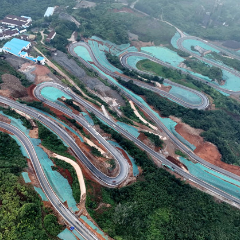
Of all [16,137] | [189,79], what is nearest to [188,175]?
[16,137]

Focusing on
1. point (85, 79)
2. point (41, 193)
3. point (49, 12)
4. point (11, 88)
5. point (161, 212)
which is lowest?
point (41, 193)

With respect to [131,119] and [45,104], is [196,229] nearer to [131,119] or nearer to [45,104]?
[131,119]

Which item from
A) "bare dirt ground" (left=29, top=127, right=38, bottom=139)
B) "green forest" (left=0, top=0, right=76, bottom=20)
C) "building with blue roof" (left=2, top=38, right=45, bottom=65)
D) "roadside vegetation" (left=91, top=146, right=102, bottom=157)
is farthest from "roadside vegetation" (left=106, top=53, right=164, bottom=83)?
"green forest" (left=0, top=0, right=76, bottom=20)

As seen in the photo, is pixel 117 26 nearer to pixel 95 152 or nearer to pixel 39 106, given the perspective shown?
pixel 39 106

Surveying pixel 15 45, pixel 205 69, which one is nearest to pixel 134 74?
pixel 205 69

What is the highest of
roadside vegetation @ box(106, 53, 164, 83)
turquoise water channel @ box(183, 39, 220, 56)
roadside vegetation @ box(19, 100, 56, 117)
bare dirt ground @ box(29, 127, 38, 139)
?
turquoise water channel @ box(183, 39, 220, 56)

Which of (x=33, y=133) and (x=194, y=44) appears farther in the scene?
(x=194, y=44)

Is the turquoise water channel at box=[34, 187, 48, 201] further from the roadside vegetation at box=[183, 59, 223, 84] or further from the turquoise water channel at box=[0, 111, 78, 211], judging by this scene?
the roadside vegetation at box=[183, 59, 223, 84]
